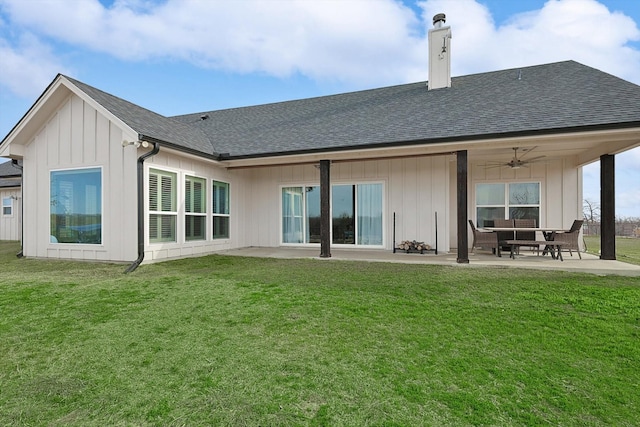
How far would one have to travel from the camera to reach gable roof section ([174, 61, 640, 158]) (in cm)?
708

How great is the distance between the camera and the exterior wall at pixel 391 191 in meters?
9.48

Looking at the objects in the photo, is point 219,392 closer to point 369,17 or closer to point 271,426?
point 271,426

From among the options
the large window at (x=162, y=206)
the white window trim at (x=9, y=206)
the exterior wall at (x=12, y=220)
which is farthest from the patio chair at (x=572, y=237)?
the white window trim at (x=9, y=206)

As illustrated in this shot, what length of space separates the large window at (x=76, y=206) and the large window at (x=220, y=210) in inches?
115

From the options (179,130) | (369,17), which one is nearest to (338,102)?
(369,17)

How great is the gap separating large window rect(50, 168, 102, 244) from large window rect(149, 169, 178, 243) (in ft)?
4.07

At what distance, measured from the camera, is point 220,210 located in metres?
10.1

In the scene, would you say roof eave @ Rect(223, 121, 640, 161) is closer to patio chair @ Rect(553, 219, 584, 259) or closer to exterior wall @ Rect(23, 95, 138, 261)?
patio chair @ Rect(553, 219, 584, 259)

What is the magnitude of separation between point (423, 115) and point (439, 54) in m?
3.10

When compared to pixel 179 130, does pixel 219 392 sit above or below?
below

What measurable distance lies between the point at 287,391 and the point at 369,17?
1222cm

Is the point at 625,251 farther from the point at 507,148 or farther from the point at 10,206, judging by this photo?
the point at 10,206

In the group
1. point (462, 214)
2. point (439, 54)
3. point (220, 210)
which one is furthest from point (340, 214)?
point (439, 54)

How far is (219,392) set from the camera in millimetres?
2375
